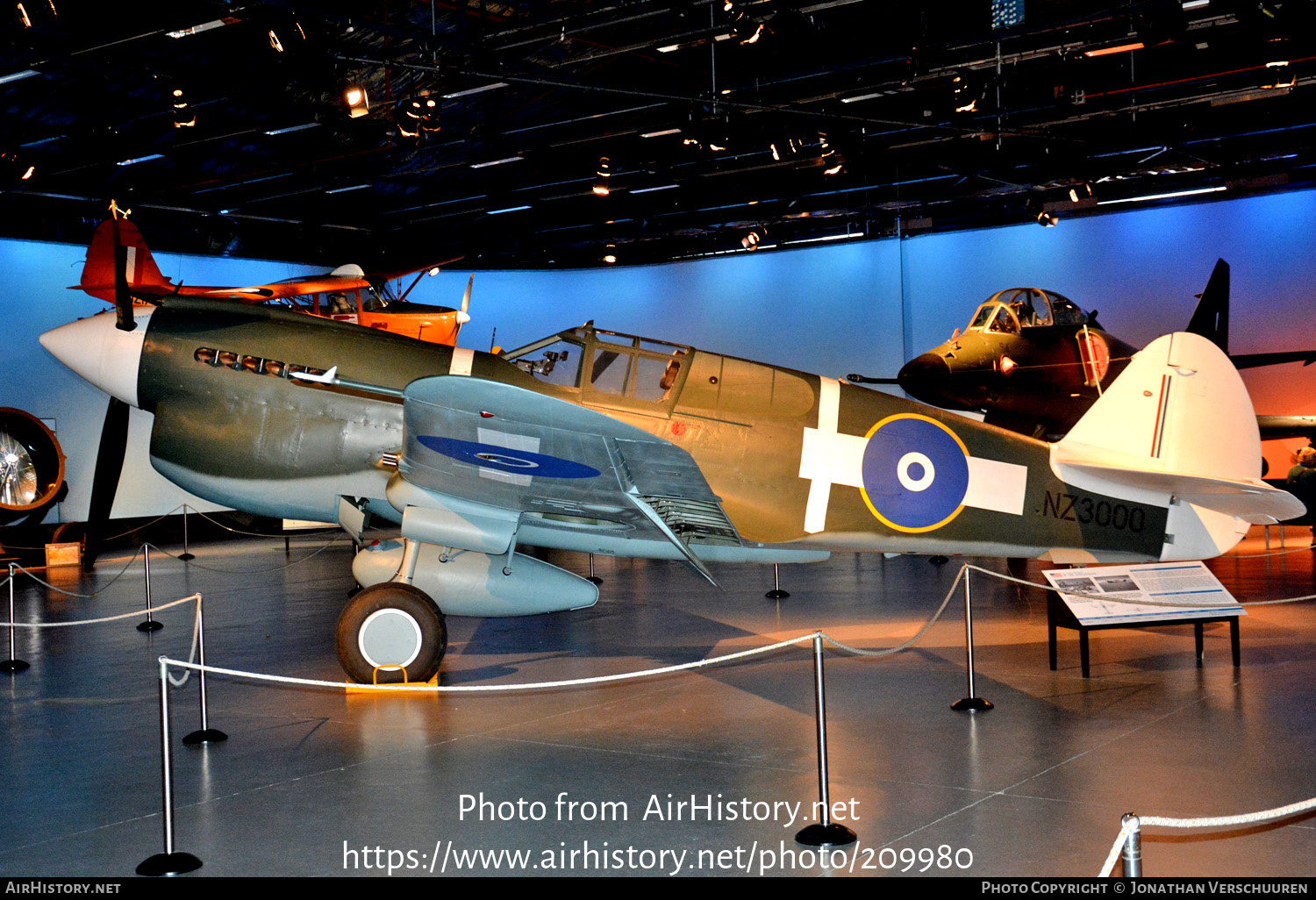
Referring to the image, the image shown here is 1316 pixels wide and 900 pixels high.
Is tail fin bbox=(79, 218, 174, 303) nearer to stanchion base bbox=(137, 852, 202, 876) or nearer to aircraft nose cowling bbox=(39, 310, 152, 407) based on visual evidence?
aircraft nose cowling bbox=(39, 310, 152, 407)

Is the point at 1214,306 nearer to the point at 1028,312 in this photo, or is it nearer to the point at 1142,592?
the point at 1028,312

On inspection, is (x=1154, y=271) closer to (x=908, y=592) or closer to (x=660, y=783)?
(x=908, y=592)

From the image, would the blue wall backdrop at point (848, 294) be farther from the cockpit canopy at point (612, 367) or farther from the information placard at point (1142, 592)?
the cockpit canopy at point (612, 367)

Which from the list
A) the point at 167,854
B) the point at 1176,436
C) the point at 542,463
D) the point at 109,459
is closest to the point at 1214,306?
the point at 1176,436

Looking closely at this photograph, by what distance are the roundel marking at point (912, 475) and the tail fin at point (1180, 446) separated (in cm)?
88

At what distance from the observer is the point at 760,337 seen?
2125 centimetres

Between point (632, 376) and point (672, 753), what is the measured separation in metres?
2.63

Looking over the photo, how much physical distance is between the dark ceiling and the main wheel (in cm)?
592

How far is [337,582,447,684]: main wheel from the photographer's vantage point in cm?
617

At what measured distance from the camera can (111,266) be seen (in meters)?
13.2

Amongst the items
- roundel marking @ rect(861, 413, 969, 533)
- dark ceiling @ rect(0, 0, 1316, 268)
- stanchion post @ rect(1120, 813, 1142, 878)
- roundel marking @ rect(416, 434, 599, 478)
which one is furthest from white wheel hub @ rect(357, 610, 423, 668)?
dark ceiling @ rect(0, 0, 1316, 268)

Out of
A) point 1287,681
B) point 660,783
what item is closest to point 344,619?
point 660,783

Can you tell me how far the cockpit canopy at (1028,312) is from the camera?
487 inches

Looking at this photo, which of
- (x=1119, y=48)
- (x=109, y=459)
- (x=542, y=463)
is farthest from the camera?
(x=1119, y=48)
